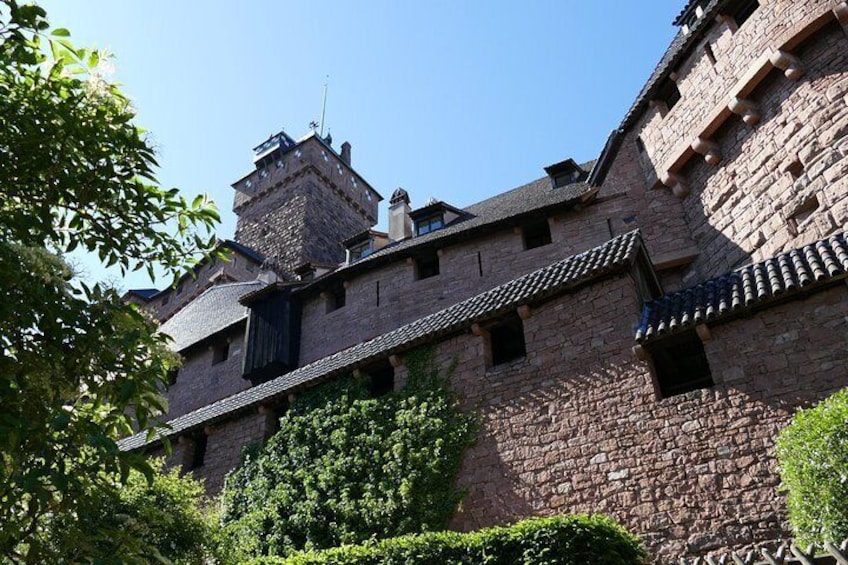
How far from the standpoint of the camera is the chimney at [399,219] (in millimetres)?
23297

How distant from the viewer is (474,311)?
1241 cm

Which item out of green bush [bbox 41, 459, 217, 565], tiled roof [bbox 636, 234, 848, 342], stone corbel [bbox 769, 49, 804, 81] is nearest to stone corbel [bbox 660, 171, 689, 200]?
stone corbel [bbox 769, 49, 804, 81]

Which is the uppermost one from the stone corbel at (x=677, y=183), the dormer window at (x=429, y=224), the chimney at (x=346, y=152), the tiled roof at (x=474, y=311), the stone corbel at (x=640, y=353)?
the chimney at (x=346, y=152)

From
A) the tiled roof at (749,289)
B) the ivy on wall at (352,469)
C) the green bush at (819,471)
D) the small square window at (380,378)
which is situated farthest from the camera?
the small square window at (380,378)

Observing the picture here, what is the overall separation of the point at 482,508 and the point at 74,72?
7.32 m

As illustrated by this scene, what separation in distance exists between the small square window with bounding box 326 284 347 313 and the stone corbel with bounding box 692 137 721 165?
385 inches

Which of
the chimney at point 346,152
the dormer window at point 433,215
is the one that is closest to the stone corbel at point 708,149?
the dormer window at point 433,215

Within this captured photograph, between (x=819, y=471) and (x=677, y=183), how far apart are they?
32.7ft

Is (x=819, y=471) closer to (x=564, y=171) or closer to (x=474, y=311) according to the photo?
(x=474, y=311)

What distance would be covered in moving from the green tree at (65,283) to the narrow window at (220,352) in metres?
16.6

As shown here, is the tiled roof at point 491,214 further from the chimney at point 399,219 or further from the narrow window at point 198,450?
the narrow window at point 198,450

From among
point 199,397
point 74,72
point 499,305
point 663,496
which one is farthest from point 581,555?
point 199,397

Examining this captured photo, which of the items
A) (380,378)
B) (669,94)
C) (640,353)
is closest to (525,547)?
(640,353)

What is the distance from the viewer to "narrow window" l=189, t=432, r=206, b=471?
1527 centimetres
